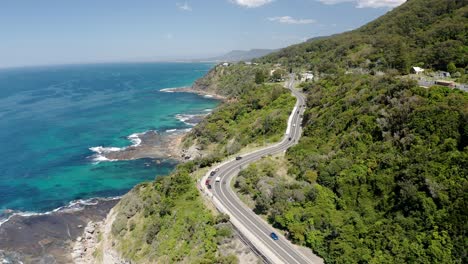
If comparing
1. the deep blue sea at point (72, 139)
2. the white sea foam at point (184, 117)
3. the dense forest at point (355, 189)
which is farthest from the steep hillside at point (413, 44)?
the deep blue sea at point (72, 139)

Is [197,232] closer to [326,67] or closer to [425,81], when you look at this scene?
[425,81]

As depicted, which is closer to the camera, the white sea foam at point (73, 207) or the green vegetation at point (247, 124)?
the white sea foam at point (73, 207)

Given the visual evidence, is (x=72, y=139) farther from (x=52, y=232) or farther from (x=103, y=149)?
(x=52, y=232)

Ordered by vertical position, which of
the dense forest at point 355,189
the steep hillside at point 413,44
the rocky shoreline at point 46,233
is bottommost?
the rocky shoreline at point 46,233

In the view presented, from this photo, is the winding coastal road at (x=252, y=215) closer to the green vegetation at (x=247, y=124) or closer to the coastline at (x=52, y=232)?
the green vegetation at (x=247, y=124)

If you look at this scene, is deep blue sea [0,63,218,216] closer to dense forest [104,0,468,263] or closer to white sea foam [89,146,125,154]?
white sea foam [89,146,125,154]

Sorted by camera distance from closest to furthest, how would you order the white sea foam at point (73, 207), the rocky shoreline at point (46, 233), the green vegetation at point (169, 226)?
the green vegetation at point (169, 226)
the rocky shoreline at point (46, 233)
the white sea foam at point (73, 207)
